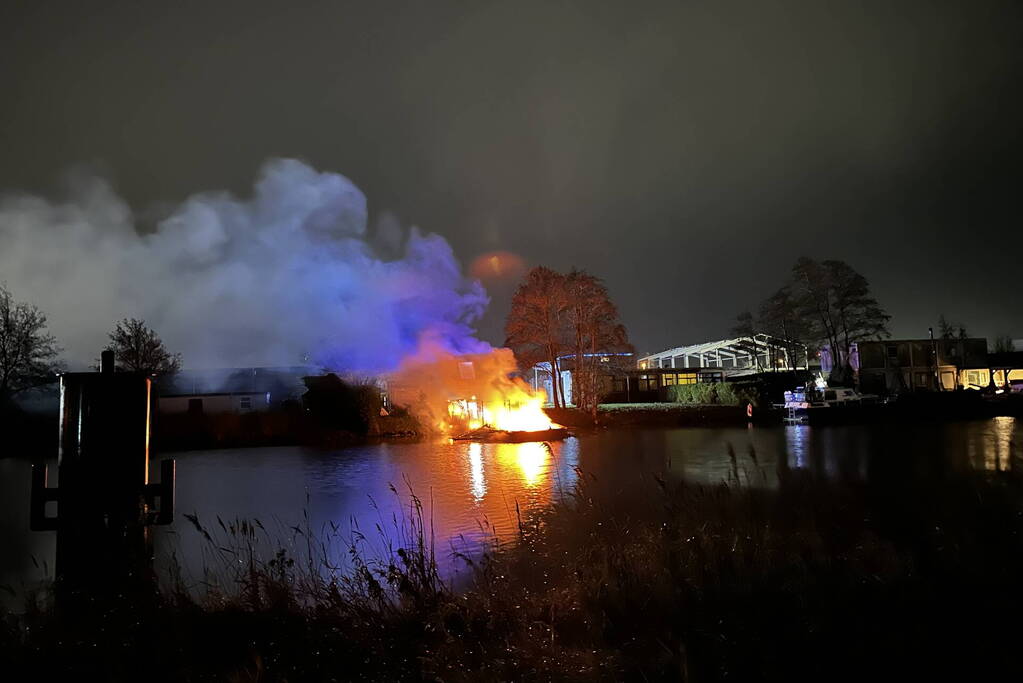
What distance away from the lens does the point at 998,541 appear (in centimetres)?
589

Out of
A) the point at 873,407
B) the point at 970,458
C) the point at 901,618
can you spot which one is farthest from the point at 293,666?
the point at 873,407

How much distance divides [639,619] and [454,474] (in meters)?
13.1

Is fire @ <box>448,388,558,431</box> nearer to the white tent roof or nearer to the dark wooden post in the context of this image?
the dark wooden post

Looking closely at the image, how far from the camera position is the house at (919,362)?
199 feet

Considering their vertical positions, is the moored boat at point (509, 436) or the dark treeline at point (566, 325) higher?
the dark treeline at point (566, 325)

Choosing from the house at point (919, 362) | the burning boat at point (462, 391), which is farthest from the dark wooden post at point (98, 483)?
the house at point (919, 362)

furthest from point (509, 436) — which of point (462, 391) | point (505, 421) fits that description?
point (462, 391)

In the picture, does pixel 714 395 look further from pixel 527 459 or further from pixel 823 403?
pixel 527 459

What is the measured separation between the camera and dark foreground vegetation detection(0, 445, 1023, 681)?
3.96 m

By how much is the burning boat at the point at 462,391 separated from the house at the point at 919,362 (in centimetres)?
3866

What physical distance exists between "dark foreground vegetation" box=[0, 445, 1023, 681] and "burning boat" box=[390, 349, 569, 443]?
26274 mm

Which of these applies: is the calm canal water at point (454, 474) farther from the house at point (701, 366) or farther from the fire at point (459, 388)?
the house at point (701, 366)

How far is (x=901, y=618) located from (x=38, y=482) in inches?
250

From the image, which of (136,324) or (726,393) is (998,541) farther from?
(136,324)
